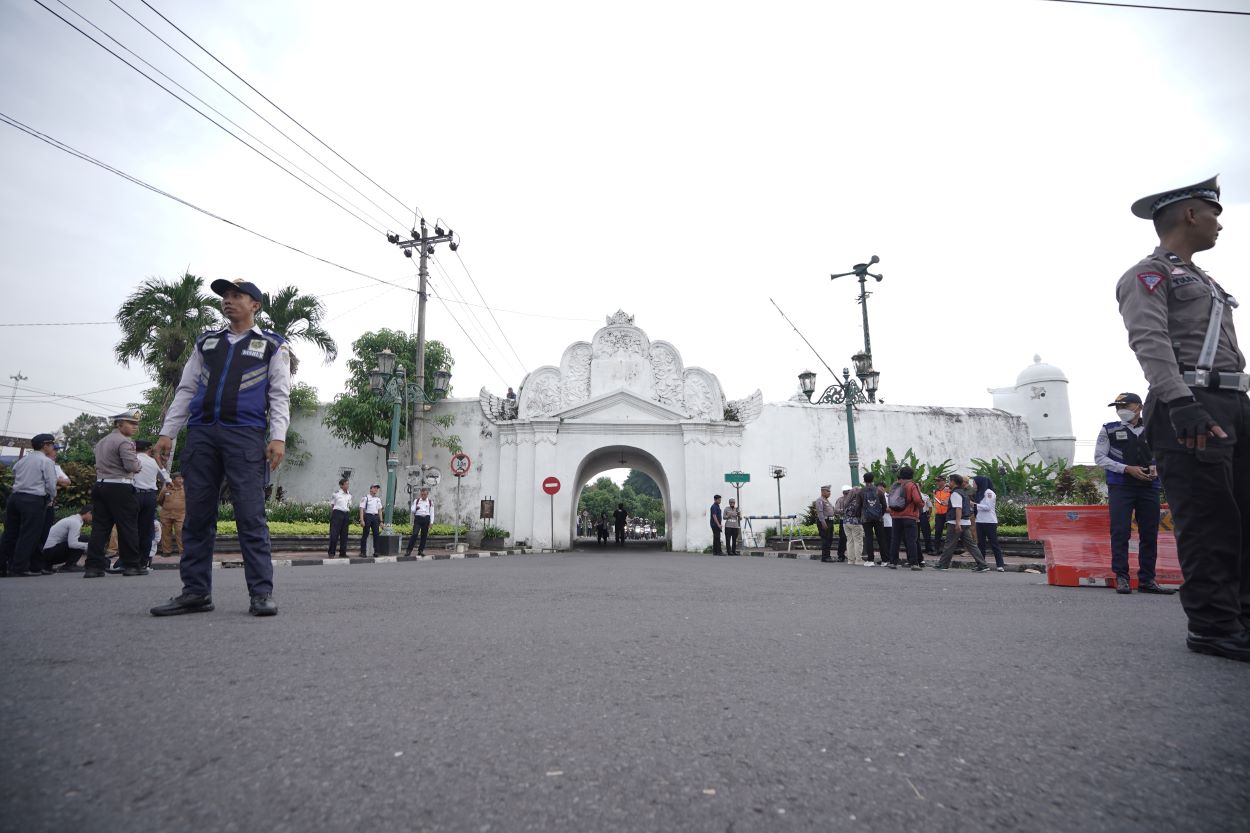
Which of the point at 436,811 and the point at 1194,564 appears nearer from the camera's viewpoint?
the point at 436,811

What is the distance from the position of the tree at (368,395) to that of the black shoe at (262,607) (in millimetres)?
16307

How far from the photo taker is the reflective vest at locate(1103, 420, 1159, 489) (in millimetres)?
5797

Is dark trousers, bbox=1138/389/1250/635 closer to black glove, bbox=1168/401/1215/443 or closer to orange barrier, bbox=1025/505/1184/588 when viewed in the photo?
black glove, bbox=1168/401/1215/443

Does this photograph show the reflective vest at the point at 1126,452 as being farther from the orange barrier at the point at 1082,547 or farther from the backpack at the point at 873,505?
the backpack at the point at 873,505

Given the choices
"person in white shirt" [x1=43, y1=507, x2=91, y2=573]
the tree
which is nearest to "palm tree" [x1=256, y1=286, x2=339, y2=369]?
the tree

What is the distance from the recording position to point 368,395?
819 inches

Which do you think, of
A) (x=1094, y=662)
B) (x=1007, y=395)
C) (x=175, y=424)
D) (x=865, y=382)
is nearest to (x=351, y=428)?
(x=865, y=382)

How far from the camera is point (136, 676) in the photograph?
2.23 meters

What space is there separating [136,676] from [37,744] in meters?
0.75

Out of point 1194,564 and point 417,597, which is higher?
point 1194,564

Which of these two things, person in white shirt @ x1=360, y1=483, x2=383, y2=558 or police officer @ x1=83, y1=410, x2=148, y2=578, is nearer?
police officer @ x1=83, y1=410, x2=148, y2=578

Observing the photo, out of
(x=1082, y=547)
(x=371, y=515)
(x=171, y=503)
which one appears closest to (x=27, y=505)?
(x=171, y=503)

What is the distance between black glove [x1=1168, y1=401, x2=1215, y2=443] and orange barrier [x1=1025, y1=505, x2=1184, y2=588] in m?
4.30

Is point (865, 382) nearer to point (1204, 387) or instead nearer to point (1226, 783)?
point (1204, 387)
